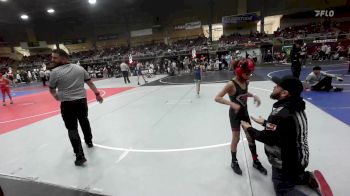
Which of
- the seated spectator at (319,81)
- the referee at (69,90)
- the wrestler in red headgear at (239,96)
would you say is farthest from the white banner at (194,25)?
the wrestler in red headgear at (239,96)

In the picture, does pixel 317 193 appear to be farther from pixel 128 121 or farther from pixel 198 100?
pixel 198 100

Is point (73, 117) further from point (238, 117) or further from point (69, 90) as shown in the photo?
point (238, 117)

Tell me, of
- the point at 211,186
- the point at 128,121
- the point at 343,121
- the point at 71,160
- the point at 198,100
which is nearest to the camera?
the point at 211,186

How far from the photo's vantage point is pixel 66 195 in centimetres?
268

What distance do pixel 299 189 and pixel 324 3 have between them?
3048 centimetres

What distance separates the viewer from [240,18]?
26641 mm

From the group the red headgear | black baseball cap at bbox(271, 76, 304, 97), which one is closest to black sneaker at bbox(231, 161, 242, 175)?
the red headgear

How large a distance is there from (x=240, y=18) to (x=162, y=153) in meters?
26.8

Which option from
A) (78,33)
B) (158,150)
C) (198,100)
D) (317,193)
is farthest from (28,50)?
(317,193)

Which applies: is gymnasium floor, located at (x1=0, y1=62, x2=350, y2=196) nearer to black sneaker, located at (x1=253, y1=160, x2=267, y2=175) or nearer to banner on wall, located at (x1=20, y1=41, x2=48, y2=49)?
black sneaker, located at (x1=253, y1=160, x2=267, y2=175)

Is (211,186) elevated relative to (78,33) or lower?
lower

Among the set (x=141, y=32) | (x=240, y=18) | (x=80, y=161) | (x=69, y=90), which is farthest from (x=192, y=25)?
(x=80, y=161)

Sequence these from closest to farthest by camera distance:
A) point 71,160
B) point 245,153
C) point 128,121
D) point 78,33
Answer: point 245,153 < point 71,160 < point 128,121 < point 78,33

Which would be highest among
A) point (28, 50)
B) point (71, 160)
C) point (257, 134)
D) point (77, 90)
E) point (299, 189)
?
point (28, 50)
